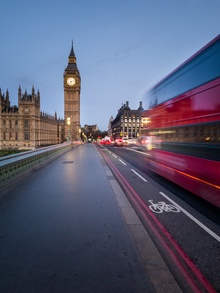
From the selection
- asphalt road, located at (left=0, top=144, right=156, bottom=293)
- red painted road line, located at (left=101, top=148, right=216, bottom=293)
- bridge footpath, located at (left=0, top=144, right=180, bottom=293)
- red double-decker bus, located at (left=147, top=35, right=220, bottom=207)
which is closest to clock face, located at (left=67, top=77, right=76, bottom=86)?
Result: red double-decker bus, located at (left=147, top=35, right=220, bottom=207)

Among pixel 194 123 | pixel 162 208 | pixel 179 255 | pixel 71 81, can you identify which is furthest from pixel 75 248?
pixel 71 81

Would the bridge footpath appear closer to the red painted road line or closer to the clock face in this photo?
the red painted road line

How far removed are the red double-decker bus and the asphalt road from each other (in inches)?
113

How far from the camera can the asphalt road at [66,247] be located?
2936mm

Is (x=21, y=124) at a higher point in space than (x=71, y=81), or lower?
lower

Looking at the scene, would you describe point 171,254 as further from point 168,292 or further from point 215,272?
point 168,292

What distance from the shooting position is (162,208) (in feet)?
19.9

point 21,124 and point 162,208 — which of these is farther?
point 21,124

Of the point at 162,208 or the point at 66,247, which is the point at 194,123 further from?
the point at 66,247

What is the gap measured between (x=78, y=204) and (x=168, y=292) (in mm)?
3970

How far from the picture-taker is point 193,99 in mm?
6641

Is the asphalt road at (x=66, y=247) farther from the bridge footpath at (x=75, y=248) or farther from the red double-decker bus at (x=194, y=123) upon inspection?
the red double-decker bus at (x=194, y=123)

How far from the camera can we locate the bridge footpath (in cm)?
293

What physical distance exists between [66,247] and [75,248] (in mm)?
183
